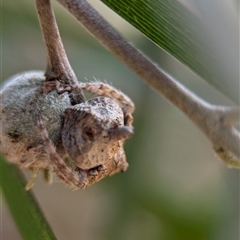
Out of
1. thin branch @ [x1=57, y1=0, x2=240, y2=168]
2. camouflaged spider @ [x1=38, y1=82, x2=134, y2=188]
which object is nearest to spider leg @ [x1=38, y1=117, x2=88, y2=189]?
camouflaged spider @ [x1=38, y1=82, x2=134, y2=188]

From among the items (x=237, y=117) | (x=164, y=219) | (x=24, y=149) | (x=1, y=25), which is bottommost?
(x=164, y=219)

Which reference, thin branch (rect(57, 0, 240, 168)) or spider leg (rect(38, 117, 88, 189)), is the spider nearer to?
spider leg (rect(38, 117, 88, 189))

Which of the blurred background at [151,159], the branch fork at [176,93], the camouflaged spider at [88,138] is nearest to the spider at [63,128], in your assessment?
the camouflaged spider at [88,138]

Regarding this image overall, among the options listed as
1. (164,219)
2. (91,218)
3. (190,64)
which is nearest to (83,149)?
(190,64)

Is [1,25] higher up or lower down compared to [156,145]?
higher up

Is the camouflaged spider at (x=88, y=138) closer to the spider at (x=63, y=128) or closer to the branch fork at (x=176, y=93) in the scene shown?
the spider at (x=63, y=128)

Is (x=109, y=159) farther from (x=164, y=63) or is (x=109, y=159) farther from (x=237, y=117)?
(x=164, y=63)

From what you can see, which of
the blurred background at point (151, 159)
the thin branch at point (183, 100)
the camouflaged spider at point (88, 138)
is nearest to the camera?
the thin branch at point (183, 100)

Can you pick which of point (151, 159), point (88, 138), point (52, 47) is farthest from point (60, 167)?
point (151, 159)
